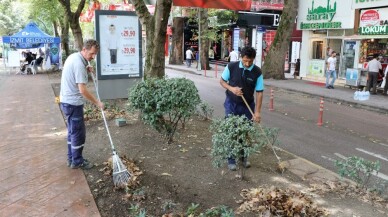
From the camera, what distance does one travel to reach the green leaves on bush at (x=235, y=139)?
14.7ft

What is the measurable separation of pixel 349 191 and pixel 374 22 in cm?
1402

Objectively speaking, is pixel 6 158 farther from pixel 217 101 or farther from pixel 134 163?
pixel 217 101

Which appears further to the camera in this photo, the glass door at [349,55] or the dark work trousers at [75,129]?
the glass door at [349,55]

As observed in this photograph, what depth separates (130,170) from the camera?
4.93m

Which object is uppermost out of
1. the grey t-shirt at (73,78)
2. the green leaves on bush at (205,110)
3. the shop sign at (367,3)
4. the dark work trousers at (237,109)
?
the shop sign at (367,3)

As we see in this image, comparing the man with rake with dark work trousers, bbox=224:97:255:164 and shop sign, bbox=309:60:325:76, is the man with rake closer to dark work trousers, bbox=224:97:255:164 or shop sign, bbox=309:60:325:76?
dark work trousers, bbox=224:97:255:164

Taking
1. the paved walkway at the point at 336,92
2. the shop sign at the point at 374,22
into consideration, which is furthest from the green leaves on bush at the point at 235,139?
the shop sign at the point at 374,22

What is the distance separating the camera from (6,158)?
5867 millimetres

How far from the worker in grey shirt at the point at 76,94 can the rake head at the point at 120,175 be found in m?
0.79

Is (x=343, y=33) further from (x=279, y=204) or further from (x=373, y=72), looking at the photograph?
(x=279, y=204)

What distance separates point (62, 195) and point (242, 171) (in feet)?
7.47

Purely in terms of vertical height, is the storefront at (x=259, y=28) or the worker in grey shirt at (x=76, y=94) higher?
the storefront at (x=259, y=28)

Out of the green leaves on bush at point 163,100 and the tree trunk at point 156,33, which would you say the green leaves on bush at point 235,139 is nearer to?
the green leaves on bush at point 163,100

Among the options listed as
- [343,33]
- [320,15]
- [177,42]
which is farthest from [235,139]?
[177,42]
